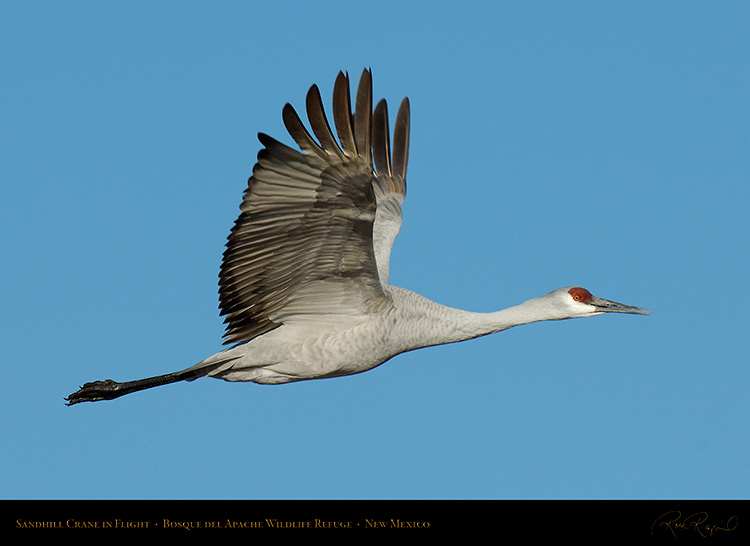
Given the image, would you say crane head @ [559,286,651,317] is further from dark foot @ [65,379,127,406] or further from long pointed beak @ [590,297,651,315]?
dark foot @ [65,379,127,406]

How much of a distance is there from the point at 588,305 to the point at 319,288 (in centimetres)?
264

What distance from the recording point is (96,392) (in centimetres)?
907

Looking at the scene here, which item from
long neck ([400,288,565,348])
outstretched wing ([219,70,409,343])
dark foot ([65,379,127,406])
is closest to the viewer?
outstretched wing ([219,70,409,343])

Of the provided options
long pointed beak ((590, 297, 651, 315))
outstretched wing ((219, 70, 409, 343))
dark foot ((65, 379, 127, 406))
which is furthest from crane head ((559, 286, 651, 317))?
dark foot ((65, 379, 127, 406))

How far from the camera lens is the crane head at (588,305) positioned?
910cm

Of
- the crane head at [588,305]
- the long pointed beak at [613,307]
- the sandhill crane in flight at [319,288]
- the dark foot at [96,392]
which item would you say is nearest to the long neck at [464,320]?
the sandhill crane in flight at [319,288]

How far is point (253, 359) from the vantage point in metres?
8.53

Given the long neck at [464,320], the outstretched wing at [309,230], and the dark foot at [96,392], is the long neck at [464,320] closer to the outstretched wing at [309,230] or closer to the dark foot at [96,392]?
the outstretched wing at [309,230]

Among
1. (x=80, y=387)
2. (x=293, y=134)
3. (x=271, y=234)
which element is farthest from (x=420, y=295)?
(x=80, y=387)

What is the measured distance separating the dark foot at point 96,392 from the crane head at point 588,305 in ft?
14.2

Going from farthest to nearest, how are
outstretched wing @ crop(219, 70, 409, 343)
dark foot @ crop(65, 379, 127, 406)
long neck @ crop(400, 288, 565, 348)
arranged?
dark foot @ crop(65, 379, 127, 406), long neck @ crop(400, 288, 565, 348), outstretched wing @ crop(219, 70, 409, 343)

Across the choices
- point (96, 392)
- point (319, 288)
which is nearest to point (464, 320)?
point (319, 288)

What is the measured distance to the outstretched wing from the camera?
712cm

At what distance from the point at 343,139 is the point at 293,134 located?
38 cm
